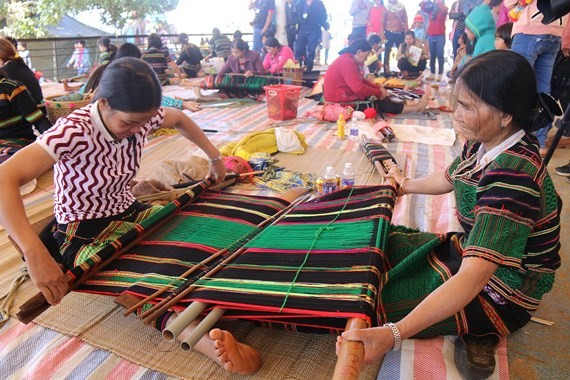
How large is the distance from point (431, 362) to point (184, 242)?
3.21 feet

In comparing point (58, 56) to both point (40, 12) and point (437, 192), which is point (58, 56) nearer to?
point (40, 12)

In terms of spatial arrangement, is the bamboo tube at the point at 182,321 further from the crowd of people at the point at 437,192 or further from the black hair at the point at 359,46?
the black hair at the point at 359,46

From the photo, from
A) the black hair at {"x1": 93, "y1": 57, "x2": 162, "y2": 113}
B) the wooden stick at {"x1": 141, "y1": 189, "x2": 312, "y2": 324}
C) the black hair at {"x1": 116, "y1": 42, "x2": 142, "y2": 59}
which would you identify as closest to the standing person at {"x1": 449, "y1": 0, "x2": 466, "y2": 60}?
the black hair at {"x1": 116, "y1": 42, "x2": 142, "y2": 59}

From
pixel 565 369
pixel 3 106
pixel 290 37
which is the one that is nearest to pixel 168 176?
pixel 3 106

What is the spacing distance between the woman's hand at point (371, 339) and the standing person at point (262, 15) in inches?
299

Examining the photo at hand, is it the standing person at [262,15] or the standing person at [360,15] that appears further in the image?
the standing person at [360,15]

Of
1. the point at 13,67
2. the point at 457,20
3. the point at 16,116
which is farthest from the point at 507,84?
the point at 457,20

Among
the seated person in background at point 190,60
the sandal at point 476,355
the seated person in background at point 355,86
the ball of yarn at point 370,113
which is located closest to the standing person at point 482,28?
the seated person in background at point 355,86

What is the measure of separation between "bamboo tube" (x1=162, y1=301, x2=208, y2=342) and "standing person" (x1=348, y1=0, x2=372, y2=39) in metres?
8.08

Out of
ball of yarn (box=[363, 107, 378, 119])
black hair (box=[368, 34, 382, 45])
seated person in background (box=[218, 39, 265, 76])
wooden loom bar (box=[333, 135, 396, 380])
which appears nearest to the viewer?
wooden loom bar (box=[333, 135, 396, 380])

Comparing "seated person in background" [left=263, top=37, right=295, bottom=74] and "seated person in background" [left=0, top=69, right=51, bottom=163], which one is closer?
"seated person in background" [left=0, top=69, right=51, bottom=163]

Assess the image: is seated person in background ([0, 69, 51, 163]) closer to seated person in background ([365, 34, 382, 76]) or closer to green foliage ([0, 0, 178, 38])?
seated person in background ([365, 34, 382, 76])

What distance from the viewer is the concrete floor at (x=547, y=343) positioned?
4.49ft

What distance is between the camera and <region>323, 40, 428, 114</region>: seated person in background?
4.54m
